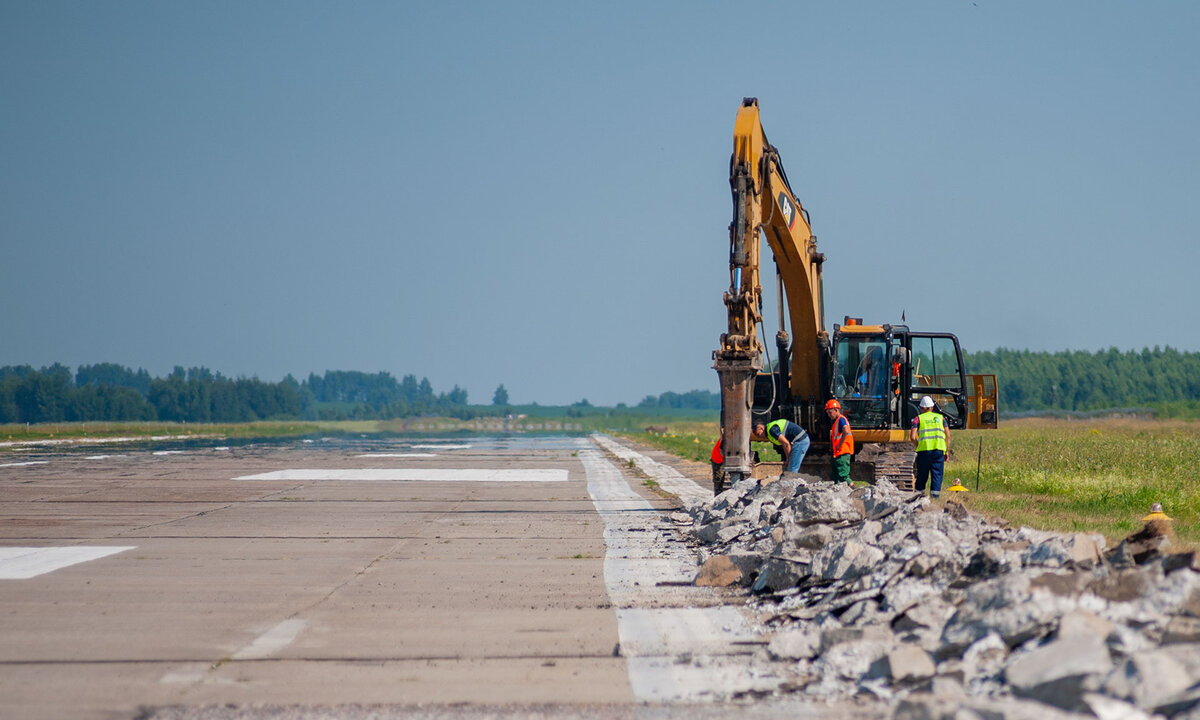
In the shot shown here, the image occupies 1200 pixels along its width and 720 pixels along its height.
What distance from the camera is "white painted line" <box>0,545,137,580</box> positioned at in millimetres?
11680

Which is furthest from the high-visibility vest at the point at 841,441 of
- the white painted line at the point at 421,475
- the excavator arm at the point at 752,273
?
the white painted line at the point at 421,475

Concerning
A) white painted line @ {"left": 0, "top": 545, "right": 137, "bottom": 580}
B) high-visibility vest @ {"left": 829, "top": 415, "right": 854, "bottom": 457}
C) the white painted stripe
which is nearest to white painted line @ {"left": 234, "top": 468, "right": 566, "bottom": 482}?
high-visibility vest @ {"left": 829, "top": 415, "right": 854, "bottom": 457}

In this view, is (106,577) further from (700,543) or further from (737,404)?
(737,404)

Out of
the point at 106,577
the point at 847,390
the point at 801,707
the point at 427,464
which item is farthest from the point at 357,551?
the point at 427,464

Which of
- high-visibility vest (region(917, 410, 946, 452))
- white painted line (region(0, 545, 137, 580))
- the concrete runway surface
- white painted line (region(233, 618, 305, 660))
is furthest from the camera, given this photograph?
high-visibility vest (region(917, 410, 946, 452))

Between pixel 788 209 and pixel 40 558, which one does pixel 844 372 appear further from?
pixel 40 558

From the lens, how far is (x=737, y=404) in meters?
15.5

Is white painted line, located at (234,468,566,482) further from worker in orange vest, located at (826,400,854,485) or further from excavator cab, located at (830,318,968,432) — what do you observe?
worker in orange vest, located at (826,400,854,485)

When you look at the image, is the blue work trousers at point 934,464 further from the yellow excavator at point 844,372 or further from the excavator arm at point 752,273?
the excavator arm at point 752,273

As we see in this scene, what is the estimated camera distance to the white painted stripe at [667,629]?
6.91 m

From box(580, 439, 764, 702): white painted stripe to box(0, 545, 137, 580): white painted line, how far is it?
5997mm

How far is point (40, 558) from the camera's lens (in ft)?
42.0

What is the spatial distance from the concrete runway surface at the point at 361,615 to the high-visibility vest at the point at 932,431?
14.7 ft

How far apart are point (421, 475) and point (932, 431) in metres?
15.4
